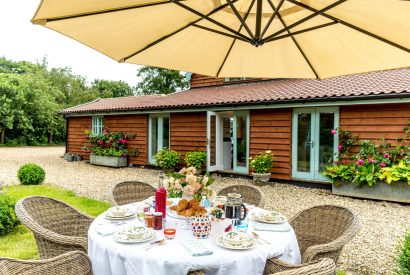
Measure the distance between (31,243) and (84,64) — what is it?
51077 mm

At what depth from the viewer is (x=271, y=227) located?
2.22 metres

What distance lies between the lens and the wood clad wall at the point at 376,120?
6.86 m

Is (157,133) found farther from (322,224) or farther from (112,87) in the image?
(112,87)

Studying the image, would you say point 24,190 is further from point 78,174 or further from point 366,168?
point 366,168

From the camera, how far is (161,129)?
452 inches

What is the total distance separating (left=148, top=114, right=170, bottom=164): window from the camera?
1141cm

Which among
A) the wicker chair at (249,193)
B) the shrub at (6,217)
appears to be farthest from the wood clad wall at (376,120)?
the shrub at (6,217)

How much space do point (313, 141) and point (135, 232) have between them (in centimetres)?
695

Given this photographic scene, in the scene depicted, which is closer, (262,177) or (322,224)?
(322,224)

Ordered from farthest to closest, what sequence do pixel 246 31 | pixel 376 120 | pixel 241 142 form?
pixel 241 142 → pixel 376 120 → pixel 246 31

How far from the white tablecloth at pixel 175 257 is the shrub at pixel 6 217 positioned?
8.96 ft

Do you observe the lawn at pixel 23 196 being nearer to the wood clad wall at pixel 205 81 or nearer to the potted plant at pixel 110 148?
the potted plant at pixel 110 148

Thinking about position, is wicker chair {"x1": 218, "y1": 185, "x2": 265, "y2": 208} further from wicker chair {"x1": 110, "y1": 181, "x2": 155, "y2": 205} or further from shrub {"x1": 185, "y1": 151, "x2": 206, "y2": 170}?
shrub {"x1": 185, "y1": 151, "x2": 206, "y2": 170}

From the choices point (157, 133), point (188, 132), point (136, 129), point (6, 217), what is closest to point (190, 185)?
point (6, 217)
